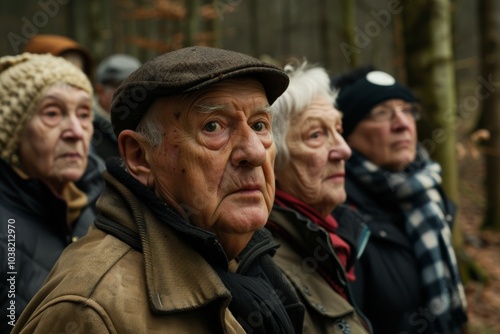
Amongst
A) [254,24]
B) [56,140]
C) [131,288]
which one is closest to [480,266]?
[56,140]

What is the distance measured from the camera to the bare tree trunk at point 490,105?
11.1 m

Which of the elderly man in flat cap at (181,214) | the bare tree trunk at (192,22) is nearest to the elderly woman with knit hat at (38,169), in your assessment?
the elderly man in flat cap at (181,214)

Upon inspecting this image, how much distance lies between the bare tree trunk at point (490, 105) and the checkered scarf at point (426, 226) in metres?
7.06

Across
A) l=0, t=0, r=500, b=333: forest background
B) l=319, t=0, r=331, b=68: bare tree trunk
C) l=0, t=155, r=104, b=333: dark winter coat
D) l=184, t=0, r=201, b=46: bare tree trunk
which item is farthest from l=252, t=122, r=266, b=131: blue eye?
l=319, t=0, r=331, b=68: bare tree trunk

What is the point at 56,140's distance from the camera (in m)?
3.51

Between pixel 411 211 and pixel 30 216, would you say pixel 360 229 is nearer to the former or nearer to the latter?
pixel 411 211

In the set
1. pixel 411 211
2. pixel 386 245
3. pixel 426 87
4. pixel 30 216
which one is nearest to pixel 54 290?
pixel 30 216

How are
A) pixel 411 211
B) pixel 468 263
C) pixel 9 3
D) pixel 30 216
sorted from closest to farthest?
pixel 30 216 < pixel 411 211 < pixel 468 263 < pixel 9 3

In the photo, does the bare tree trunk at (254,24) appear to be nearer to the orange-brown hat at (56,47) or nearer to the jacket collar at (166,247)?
the orange-brown hat at (56,47)

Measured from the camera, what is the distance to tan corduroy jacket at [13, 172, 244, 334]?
174cm

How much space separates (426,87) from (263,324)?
4.37m

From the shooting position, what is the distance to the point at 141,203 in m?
2.06

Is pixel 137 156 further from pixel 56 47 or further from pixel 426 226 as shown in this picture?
pixel 56 47

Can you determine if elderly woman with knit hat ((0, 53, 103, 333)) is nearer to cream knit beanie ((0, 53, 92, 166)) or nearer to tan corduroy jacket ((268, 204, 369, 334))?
cream knit beanie ((0, 53, 92, 166))
